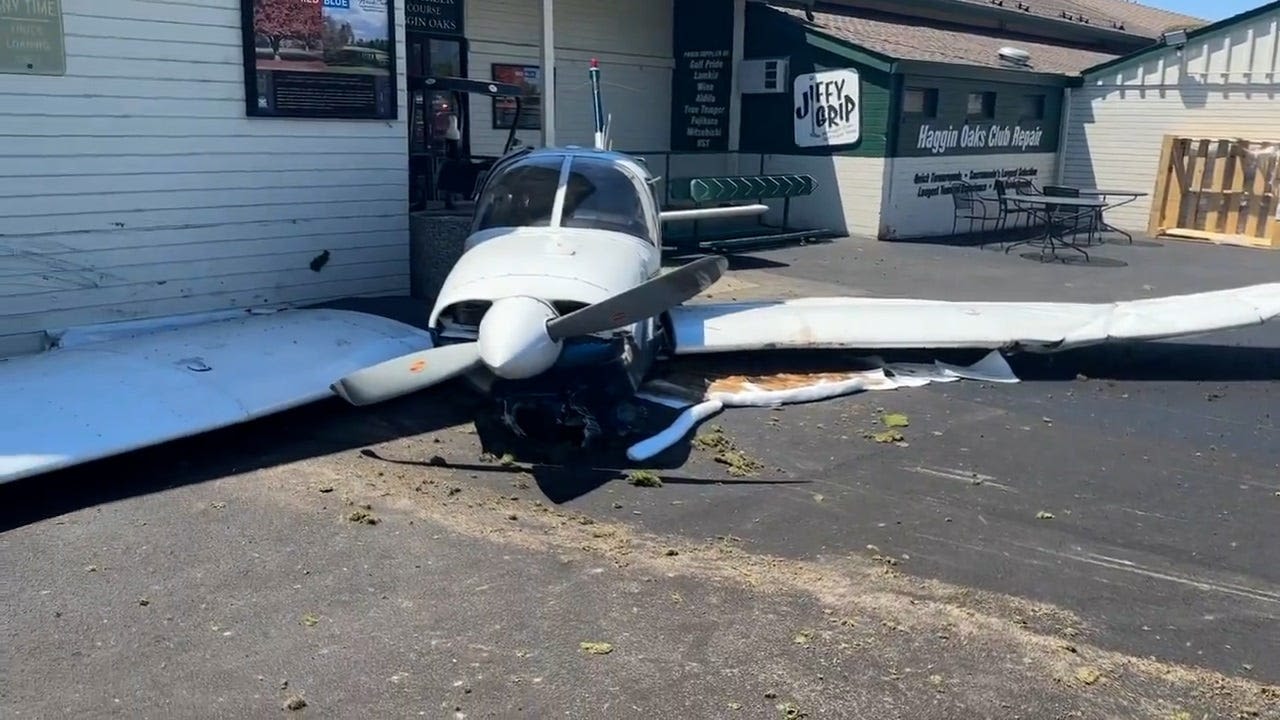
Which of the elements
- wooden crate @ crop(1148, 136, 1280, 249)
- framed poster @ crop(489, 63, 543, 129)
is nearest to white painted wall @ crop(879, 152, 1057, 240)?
wooden crate @ crop(1148, 136, 1280, 249)

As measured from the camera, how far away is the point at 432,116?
14719 millimetres

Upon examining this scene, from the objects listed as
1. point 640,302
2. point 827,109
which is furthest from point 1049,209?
point 640,302

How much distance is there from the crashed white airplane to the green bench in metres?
6.32

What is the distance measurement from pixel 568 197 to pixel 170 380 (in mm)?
3130

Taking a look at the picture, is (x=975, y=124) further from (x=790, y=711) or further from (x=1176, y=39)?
(x=790, y=711)

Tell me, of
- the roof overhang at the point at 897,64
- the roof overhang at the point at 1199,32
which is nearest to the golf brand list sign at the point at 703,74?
the roof overhang at the point at 897,64

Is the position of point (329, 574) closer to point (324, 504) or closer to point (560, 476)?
point (324, 504)

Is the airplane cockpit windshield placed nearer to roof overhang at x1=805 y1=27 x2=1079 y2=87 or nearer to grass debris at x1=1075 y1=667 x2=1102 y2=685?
grass debris at x1=1075 y1=667 x2=1102 y2=685

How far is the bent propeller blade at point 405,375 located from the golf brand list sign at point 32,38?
13.1 ft

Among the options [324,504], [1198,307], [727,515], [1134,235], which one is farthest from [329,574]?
[1134,235]

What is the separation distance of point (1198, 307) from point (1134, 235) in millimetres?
12401

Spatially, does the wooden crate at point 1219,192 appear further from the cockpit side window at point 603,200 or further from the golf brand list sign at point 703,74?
the cockpit side window at point 603,200

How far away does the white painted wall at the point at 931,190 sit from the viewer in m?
18.3

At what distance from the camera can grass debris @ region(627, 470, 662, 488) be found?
20.2 ft
